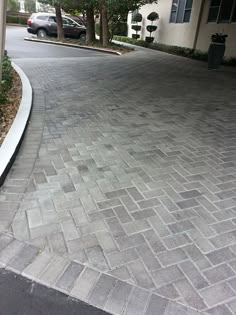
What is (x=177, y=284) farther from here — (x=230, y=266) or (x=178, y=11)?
(x=178, y=11)

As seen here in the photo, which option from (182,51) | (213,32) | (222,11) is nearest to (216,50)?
(213,32)

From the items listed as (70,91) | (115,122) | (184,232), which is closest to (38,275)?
(184,232)

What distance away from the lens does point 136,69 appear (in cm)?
977

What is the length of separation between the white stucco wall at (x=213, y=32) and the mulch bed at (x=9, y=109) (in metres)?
10.4

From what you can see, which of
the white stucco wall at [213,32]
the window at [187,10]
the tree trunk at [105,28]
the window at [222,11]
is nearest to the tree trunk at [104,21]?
the tree trunk at [105,28]

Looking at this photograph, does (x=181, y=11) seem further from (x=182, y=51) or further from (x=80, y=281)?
(x=80, y=281)

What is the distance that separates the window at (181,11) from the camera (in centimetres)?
1572

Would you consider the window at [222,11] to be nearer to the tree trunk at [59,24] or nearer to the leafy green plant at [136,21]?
the leafy green plant at [136,21]

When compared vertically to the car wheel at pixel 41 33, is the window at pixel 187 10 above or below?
above

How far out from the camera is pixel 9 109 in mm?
4621

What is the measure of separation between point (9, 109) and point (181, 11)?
15.1 meters

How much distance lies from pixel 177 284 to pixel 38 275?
97cm

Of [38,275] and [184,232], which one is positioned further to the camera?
[184,232]

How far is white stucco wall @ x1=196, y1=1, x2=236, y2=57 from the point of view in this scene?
1253 cm
